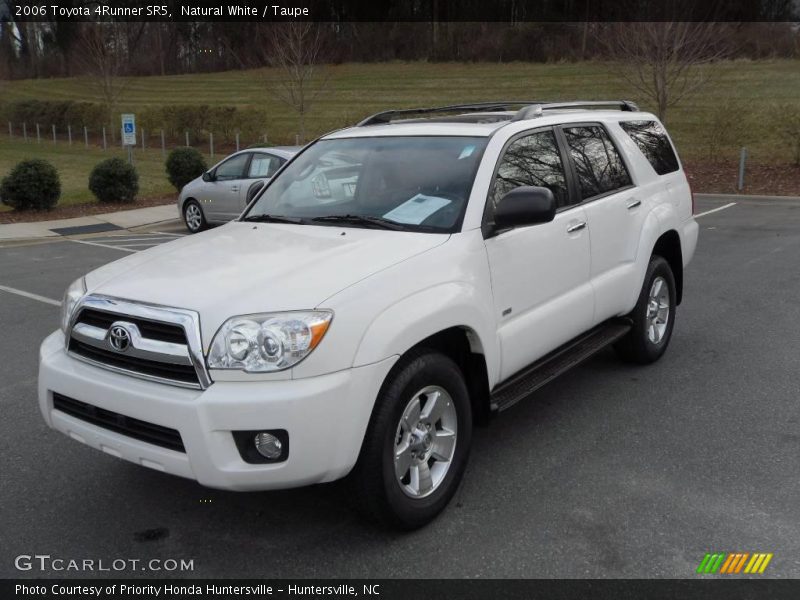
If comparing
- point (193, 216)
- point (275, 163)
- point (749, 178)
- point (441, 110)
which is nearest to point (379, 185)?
point (441, 110)

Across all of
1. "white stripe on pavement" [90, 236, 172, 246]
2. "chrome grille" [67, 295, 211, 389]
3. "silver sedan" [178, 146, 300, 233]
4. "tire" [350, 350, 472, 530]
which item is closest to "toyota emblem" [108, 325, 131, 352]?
"chrome grille" [67, 295, 211, 389]

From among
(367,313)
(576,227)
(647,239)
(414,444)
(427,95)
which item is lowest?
(414,444)

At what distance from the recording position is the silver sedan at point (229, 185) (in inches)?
542

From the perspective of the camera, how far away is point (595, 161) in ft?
16.7

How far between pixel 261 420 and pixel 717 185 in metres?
19.1

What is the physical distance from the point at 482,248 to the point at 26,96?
62.0 metres

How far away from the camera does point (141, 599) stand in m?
3.08

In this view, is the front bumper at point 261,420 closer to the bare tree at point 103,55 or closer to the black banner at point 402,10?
the black banner at point 402,10

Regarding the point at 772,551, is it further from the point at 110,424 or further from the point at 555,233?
the point at 110,424

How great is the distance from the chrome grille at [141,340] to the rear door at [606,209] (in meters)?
2.67

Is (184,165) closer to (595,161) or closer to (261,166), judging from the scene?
(261,166)

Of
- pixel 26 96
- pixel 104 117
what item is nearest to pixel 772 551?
pixel 104 117

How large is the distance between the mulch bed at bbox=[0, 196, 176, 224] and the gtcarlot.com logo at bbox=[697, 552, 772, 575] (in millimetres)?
15448

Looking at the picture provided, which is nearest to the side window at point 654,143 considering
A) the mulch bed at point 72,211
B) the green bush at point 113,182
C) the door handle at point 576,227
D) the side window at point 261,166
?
the door handle at point 576,227
